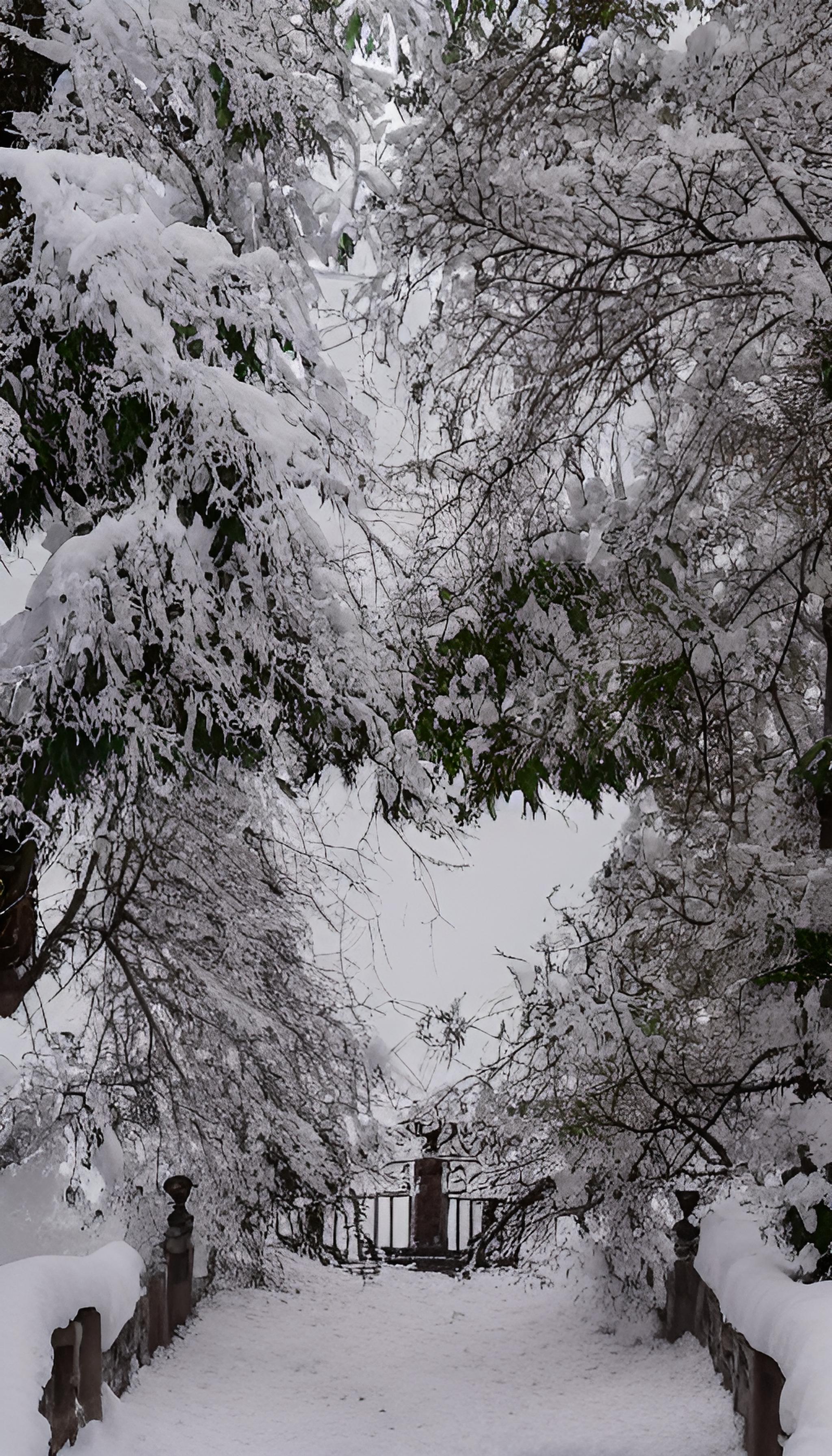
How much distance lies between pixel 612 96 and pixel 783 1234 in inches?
177

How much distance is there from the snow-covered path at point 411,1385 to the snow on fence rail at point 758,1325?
10.0 inches

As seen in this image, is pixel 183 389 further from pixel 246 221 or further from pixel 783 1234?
pixel 783 1234

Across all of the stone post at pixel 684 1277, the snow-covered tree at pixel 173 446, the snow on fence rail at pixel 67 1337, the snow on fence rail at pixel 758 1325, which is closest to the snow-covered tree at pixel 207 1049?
the snow-covered tree at pixel 173 446

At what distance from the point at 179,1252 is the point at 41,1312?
4.00 metres

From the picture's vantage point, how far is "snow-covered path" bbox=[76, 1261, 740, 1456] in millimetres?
5871

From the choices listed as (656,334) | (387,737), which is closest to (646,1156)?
(387,737)

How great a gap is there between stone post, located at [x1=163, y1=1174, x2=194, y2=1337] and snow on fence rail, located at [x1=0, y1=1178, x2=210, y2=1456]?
439mm

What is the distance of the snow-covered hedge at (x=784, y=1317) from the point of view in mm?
3283

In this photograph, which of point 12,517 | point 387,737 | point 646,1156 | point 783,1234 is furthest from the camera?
point 646,1156

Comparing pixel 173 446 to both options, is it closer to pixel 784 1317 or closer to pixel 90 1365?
pixel 784 1317

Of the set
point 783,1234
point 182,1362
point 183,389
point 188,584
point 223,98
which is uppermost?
point 223,98

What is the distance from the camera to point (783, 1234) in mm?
4844

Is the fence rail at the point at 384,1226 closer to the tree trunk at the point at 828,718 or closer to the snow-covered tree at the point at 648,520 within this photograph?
the snow-covered tree at the point at 648,520

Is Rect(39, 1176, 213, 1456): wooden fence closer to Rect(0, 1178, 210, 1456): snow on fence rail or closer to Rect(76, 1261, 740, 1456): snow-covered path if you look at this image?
Rect(0, 1178, 210, 1456): snow on fence rail
